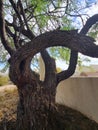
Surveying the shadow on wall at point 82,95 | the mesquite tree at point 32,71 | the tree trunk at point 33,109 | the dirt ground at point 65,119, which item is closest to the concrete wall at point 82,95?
the shadow on wall at point 82,95

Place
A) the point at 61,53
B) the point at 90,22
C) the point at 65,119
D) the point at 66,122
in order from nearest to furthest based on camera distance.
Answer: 1. the point at 90,22
2. the point at 66,122
3. the point at 65,119
4. the point at 61,53

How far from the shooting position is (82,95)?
24.0 feet

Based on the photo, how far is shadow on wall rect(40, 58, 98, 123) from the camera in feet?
21.9

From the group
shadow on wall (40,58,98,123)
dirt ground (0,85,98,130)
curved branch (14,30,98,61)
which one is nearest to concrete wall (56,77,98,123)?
shadow on wall (40,58,98,123)

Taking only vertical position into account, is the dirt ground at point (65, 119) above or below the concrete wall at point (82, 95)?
below

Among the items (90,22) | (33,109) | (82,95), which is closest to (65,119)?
(82,95)

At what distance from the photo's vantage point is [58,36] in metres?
5.42

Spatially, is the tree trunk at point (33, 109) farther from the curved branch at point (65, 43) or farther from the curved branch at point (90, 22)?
the curved branch at point (90, 22)

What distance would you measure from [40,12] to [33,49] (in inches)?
101

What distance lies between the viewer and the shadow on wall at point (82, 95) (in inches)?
263

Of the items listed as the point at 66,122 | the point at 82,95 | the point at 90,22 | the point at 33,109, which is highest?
the point at 90,22

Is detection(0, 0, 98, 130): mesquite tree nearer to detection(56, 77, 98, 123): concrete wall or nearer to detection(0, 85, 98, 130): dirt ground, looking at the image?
detection(0, 85, 98, 130): dirt ground

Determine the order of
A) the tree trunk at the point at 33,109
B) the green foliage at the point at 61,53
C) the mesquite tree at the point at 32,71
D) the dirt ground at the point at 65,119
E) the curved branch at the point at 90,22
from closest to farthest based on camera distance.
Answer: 1. the mesquite tree at the point at 32,71
2. the curved branch at the point at 90,22
3. the tree trunk at the point at 33,109
4. the dirt ground at the point at 65,119
5. the green foliage at the point at 61,53

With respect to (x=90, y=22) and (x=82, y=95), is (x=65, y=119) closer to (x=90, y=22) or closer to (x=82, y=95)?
(x=82, y=95)
